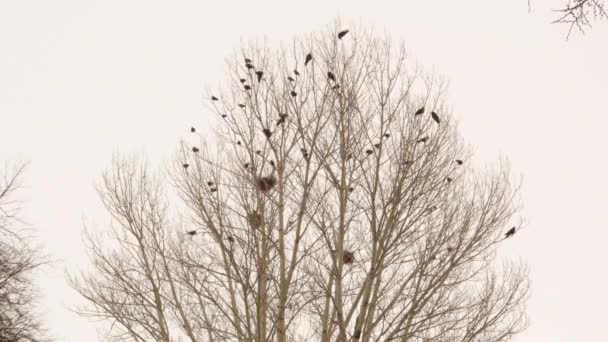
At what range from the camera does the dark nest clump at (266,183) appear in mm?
7582

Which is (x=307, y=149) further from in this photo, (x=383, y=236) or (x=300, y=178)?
(x=383, y=236)

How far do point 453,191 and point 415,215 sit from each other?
76cm

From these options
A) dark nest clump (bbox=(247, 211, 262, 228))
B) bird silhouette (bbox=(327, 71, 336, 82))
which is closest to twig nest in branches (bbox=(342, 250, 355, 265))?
dark nest clump (bbox=(247, 211, 262, 228))

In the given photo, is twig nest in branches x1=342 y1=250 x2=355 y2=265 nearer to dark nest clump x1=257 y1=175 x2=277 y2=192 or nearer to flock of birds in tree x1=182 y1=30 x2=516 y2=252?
flock of birds in tree x1=182 y1=30 x2=516 y2=252

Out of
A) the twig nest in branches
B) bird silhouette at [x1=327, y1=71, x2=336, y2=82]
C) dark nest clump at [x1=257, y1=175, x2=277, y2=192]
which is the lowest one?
the twig nest in branches

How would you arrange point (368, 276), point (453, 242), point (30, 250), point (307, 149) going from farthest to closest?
point (30, 250), point (307, 149), point (453, 242), point (368, 276)

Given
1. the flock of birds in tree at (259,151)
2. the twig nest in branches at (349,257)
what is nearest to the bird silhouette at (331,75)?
the flock of birds in tree at (259,151)

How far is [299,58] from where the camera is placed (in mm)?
8031

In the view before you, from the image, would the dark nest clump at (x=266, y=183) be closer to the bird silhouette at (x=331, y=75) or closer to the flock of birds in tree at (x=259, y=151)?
the flock of birds in tree at (x=259, y=151)

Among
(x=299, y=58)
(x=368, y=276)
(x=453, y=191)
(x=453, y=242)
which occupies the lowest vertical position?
(x=368, y=276)

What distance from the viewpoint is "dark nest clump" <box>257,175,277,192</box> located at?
24.9ft

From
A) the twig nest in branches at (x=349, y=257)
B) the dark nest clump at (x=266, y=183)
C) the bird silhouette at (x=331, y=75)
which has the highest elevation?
the bird silhouette at (x=331, y=75)

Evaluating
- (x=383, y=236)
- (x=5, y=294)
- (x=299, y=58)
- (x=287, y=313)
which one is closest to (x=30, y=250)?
(x=5, y=294)

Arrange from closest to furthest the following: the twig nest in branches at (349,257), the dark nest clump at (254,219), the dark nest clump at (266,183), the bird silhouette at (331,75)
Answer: the dark nest clump at (254,219) → the bird silhouette at (331,75) → the dark nest clump at (266,183) → the twig nest in branches at (349,257)
